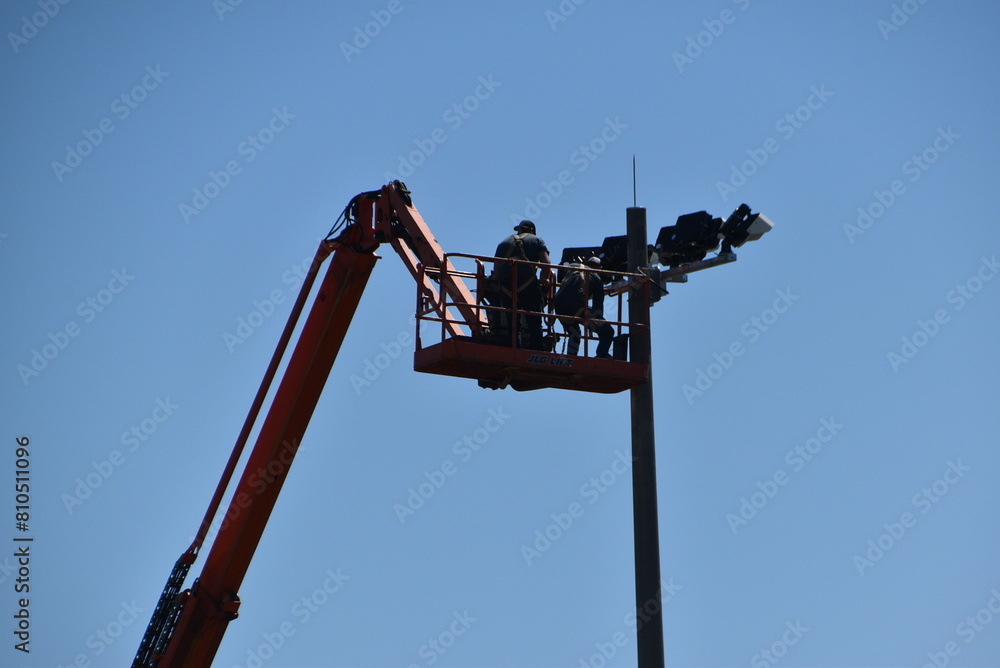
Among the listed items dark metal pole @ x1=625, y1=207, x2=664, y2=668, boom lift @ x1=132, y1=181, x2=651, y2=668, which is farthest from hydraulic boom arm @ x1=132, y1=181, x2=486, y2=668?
dark metal pole @ x1=625, y1=207, x2=664, y2=668

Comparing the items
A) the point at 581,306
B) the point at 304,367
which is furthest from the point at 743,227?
the point at 304,367

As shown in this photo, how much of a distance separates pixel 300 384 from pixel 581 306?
408 centimetres

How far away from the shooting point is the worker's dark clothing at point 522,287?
17172mm

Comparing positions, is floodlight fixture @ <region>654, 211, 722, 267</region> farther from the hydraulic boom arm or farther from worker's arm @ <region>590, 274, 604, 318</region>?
the hydraulic boom arm

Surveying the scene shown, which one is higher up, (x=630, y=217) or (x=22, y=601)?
(x=630, y=217)

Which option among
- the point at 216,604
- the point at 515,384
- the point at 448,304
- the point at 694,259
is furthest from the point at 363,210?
the point at 216,604

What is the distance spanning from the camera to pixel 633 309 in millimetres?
17406

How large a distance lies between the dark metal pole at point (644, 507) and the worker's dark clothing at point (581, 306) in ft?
1.89

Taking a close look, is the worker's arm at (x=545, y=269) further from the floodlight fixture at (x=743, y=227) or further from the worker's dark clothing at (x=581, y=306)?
the floodlight fixture at (x=743, y=227)

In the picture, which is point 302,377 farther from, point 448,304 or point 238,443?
point 448,304

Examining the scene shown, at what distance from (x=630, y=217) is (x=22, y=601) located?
13660 mm

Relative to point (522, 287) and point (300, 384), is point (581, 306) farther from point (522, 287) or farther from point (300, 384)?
point (300, 384)

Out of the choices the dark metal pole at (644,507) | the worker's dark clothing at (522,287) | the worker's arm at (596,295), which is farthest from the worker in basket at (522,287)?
the dark metal pole at (644,507)

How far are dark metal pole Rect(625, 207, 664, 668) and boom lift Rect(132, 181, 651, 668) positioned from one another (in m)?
0.29
